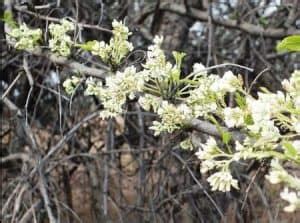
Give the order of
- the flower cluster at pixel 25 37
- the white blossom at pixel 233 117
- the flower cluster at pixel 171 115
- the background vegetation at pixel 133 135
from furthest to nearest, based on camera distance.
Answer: the background vegetation at pixel 133 135 < the flower cluster at pixel 25 37 < the flower cluster at pixel 171 115 < the white blossom at pixel 233 117

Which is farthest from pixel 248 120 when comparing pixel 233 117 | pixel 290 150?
pixel 290 150

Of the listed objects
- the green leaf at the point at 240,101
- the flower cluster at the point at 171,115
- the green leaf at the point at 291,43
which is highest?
the green leaf at the point at 291,43

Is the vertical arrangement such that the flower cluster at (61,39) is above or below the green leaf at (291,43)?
below

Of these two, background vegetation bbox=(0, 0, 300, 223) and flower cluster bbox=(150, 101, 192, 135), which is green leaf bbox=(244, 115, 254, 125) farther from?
background vegetation bbox=(0, 0, 300, 223)

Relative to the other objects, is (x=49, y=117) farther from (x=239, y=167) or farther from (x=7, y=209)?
(x=239, y=167)

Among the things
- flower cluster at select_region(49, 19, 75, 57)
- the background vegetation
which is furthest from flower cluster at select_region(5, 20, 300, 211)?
the background vegetation

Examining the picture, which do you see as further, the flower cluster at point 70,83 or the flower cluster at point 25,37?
the flower cluster at point 25,37

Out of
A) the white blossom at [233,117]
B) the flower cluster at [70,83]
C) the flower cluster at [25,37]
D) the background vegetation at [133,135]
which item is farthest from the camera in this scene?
the background vegetation at [133,135]

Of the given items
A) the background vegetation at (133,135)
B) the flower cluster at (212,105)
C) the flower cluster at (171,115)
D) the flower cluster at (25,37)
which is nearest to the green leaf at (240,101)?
the flower cluster at (212,105)

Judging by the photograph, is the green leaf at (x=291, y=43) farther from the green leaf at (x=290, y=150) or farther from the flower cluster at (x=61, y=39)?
the flower cluster at (x=61, y=39)

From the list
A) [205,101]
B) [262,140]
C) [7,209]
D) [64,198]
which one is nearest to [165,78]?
[205,101]

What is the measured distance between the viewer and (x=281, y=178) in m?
0.68

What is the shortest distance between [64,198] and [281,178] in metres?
2.11

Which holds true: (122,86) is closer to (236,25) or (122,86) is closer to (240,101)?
(240,101)
